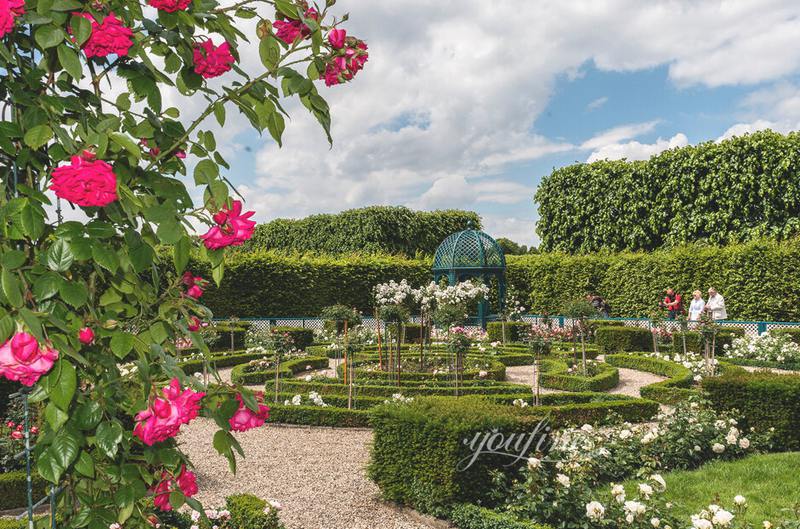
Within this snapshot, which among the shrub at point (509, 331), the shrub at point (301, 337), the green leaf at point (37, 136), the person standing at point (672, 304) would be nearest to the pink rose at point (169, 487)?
the green leaf at point (37, 136)

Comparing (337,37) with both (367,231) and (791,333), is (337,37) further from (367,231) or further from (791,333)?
(367,231)

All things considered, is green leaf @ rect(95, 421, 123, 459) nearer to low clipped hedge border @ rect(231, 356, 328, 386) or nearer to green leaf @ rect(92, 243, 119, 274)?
green leaf @ rect(92, 243, 119, 274)

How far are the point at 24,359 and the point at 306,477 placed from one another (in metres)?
5.44

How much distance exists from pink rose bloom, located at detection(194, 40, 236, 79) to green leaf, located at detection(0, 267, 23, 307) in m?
0.76

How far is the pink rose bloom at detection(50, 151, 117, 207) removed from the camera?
1431 millimetres

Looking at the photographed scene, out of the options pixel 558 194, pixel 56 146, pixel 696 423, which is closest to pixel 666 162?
pixel 558 194

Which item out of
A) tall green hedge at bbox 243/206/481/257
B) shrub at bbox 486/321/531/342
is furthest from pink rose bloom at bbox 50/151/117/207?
tall green hedge at bbox 243/206/481/257

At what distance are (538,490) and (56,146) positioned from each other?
172 inches

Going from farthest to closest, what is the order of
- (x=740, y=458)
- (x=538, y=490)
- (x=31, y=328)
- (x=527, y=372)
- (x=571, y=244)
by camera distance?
(x=571, y=244), (x=527, y=372), (x=740, y=458), (x=538, y=490), (x=31, y=328)

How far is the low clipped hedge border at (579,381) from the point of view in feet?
34.2

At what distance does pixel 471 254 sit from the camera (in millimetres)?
19562

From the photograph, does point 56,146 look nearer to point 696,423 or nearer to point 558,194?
point 696,423

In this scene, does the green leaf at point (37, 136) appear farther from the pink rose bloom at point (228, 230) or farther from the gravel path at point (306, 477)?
the gravel path at point (306, 477)

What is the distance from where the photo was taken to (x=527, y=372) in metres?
12.8
